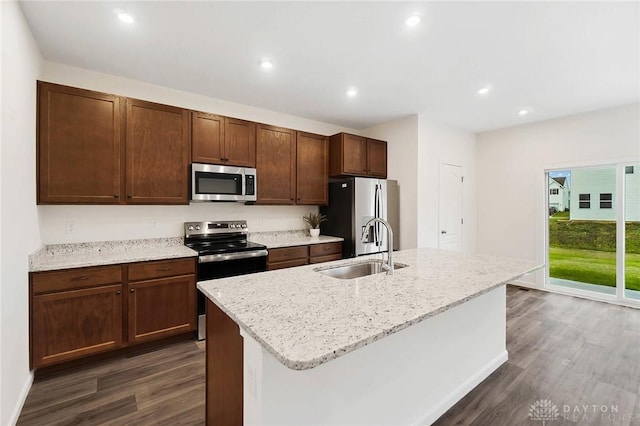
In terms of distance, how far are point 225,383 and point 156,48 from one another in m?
2.62

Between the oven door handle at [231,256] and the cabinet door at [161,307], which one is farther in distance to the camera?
the oven door handle at [231,256]

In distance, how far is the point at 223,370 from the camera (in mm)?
1392

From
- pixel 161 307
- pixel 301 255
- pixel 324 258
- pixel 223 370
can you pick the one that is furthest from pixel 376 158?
pixel 223 370

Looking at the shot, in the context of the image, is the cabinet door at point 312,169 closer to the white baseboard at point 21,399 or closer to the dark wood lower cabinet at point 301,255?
the dark wood lower cabinet at point 301,255

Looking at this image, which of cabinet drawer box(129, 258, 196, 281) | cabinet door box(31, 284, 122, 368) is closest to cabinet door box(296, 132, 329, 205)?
cabinet drawer box(129, 258, 196, 281)

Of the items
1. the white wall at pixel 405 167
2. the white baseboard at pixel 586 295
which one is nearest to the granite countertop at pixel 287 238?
the white wall at pixel 405 167

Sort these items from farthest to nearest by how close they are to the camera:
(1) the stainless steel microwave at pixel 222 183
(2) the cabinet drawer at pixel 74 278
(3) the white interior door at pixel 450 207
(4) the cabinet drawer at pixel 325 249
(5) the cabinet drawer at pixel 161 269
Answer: (3) the white interior door at pixel 450 207 < (4) the cabinet drawer at pixel 325 249 < (1) the stainless steel microwave at pixel 222 183 < (5) the cabinet drawer at pixel 161 269 < (2) the cabinet drawer at pixel 74 278

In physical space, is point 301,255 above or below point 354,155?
below

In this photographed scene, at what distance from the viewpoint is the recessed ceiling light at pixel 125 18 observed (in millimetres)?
2016

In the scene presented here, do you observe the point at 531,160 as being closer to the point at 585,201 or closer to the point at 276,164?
the point at 585,201

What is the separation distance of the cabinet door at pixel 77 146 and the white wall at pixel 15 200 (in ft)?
0.48

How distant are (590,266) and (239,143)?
536cm

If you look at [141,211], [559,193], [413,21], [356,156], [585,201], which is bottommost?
[141,211]

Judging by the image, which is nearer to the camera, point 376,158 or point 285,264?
point 285,264
